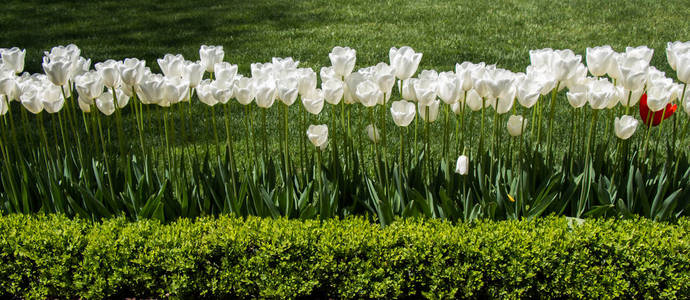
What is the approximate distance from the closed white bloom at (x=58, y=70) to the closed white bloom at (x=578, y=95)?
8.59 feet

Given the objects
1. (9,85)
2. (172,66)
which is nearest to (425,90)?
(172,66)

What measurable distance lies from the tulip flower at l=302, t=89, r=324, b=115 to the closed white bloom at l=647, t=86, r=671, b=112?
1701 mm

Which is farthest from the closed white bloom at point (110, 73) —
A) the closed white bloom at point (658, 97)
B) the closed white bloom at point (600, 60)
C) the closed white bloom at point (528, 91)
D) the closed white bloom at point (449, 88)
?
the closed white bloom at point (658, 97)

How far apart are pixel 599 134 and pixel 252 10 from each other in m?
7.32

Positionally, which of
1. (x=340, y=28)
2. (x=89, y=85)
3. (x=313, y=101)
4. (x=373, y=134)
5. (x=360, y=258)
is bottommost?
(x=360, y=258)

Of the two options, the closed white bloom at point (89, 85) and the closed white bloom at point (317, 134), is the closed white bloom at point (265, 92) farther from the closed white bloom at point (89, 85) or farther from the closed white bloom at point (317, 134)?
the closed white bloom at point (89, 85)

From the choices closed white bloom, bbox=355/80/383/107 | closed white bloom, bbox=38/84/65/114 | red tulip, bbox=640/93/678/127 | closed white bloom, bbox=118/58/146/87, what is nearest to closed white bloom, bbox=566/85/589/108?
red tulip, bbox=640/93/678/127

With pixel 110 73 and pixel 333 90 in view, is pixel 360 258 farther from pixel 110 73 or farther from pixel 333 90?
pixel 110 73

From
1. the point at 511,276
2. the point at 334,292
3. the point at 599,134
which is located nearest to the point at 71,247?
the point at 334,292

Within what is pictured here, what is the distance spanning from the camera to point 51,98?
147 inches

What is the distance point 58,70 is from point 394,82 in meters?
1.76

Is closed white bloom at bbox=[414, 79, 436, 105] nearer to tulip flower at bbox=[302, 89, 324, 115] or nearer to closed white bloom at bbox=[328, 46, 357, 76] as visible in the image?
closed white bloom at bbox=[328, 46, 357, 76]

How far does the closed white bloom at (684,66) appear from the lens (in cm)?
344

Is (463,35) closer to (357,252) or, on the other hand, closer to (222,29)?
(222,29)
